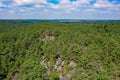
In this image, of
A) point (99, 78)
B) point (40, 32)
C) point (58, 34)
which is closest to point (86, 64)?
point (99, 78)

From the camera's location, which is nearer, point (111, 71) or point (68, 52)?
point (111, 71)

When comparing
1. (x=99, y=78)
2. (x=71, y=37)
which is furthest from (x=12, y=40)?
(x=99, y=78)

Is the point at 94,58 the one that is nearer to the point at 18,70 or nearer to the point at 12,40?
the point at 18,70

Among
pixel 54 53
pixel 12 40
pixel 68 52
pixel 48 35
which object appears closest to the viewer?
pixel 68 52

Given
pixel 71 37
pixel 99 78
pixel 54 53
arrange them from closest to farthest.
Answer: pixel 99 78 < pixel 54 53 < pixel 71 37

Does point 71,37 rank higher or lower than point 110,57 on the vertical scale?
higher

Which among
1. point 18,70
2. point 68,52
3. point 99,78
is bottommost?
point 18,70
